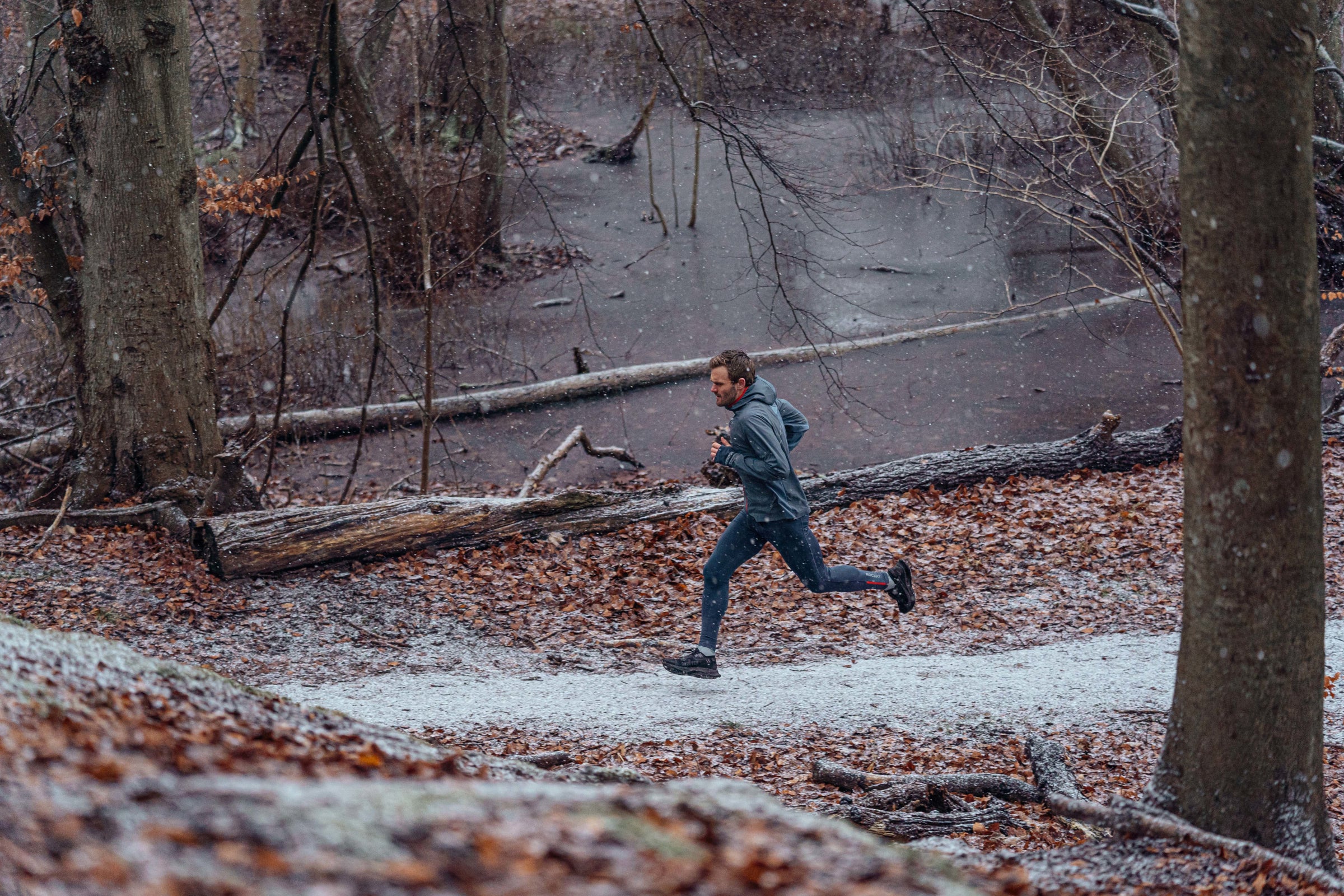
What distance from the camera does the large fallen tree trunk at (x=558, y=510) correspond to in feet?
27.3

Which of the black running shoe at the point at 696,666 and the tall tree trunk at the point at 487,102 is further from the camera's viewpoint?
the tall tree trunk at the point at 487,102

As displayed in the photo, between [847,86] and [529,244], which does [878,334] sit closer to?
[529,244]

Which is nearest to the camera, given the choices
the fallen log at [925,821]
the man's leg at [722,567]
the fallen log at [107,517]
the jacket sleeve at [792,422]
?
the fallen log at [925,821]

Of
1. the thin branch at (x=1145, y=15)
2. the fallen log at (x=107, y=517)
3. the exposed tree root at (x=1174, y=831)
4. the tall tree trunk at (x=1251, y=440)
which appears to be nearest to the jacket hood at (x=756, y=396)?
the thin branch at (x=1145, y=15)

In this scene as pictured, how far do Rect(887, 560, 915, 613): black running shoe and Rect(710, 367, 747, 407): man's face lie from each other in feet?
6.21

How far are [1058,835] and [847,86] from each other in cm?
2323

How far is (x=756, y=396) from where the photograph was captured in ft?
21.8

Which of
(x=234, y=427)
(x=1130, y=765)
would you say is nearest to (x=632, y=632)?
(x=1130, y=765)

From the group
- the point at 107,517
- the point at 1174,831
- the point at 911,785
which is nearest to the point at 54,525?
the point at 107,517

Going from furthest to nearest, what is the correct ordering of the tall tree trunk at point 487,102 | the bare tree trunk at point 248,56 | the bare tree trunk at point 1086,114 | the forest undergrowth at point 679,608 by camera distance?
1. the bare tree trunk at point 248,56
2. the tall tree trunk at point 487,102
3. the bare tree trunk at point 1086,114
4. the forest undergrowth at point 679,608

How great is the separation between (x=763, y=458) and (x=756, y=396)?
0.42m

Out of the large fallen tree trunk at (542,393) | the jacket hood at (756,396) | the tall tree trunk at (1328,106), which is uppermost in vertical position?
the tall tree trunk at (1328,106)

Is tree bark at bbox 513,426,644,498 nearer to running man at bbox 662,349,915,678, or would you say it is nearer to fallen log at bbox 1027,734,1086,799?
running man at bbox 662,349,915,678

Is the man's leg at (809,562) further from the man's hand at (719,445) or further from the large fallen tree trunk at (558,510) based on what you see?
the large fallen tree trunk at (558,510)
